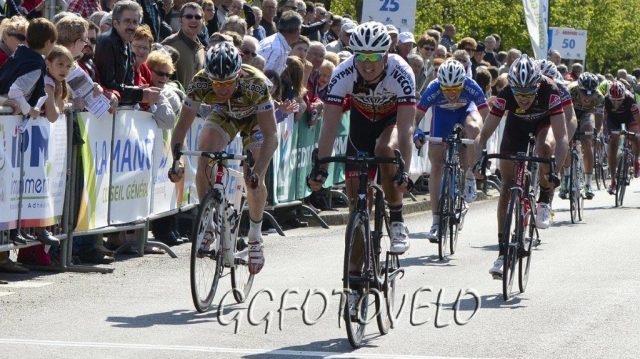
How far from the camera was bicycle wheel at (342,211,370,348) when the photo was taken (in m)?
8.92

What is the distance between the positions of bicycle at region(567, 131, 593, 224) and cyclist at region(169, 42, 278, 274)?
9603 millimetres

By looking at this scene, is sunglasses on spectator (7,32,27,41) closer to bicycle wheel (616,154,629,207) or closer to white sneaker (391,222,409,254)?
white sneaker (391,222,409,254)

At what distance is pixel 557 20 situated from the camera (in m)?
60.1

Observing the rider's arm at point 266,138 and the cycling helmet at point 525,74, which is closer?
the rider's arm at point 266,138

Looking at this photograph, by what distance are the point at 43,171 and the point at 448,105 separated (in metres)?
5.55

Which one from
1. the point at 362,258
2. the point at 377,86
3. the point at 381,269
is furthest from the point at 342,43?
the point at 362,258

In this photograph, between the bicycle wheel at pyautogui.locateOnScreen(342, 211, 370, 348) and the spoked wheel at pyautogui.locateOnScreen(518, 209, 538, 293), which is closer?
the bicycle wheel at pyautogui.locateOnScreen(342, 211, 370, 348)

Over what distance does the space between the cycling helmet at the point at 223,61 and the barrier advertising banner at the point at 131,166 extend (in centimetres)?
298

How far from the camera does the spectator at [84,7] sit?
52.7 ft

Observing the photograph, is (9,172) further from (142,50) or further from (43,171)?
(142,50)

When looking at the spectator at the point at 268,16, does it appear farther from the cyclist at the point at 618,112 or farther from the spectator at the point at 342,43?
the cyclist at the point at 618,112

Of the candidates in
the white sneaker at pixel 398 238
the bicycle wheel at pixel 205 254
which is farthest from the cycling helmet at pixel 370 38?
the bicycle wheel at pixel 205 254

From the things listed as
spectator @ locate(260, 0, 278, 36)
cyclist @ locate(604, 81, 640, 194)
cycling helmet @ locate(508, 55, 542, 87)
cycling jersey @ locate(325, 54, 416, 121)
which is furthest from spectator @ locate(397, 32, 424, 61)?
cycling jersey @ locate(325, 54, 416, 121)

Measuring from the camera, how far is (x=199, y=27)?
1558 centimetres
